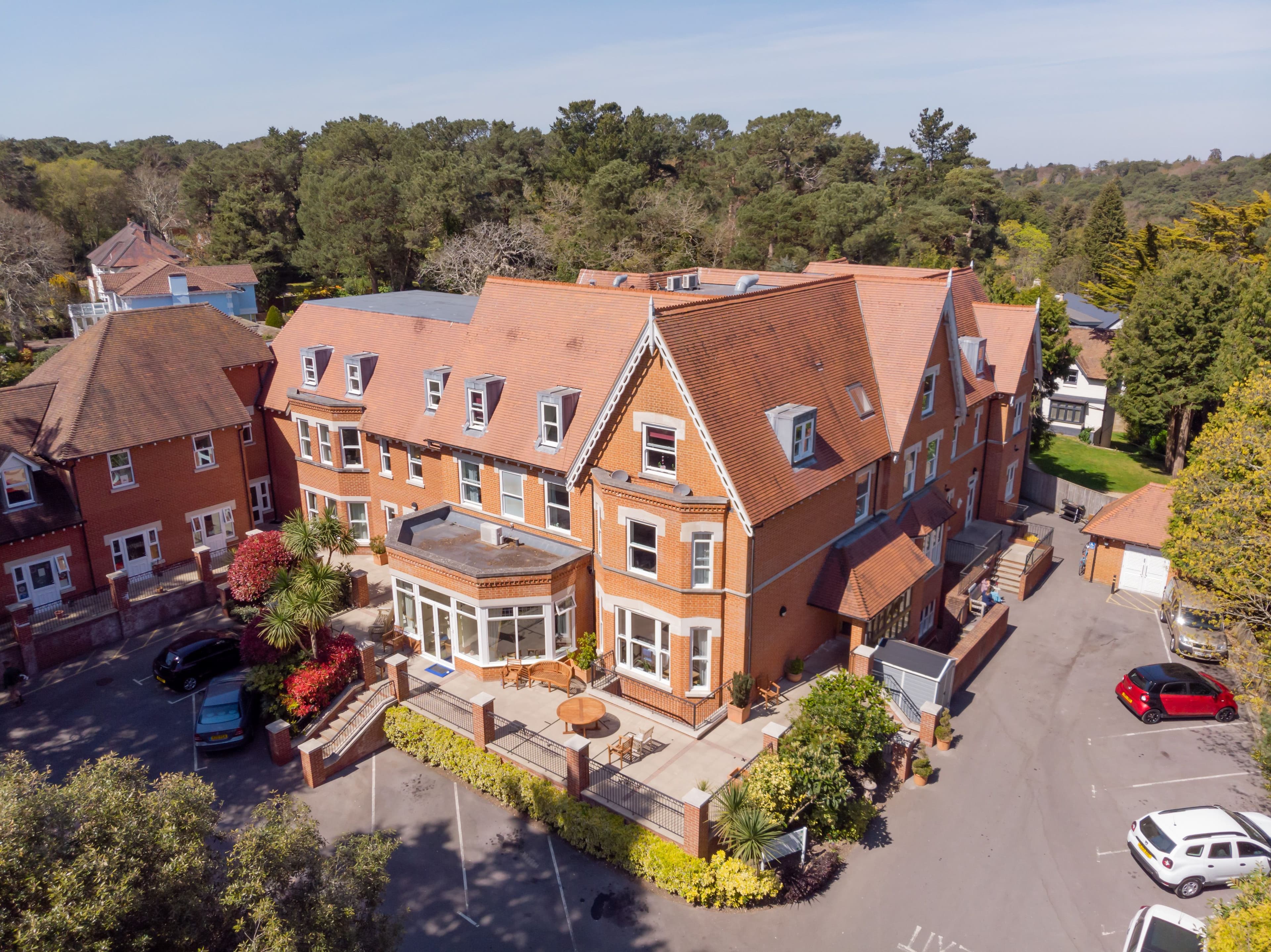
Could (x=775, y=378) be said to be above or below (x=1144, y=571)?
above

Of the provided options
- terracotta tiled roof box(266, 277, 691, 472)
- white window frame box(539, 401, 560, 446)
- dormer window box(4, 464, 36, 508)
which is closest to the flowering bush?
terracotta tiled roof box(266, 277, 691, 472)

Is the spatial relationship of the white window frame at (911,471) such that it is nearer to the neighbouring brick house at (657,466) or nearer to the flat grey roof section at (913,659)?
the neighbouring brick house at (657,466)

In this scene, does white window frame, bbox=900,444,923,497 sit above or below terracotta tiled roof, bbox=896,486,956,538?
above

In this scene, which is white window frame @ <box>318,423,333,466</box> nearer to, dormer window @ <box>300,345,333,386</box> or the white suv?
dormer window @ <box>300,345,333,386</box>

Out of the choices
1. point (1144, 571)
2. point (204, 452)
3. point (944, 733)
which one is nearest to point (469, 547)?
point (204, 452)

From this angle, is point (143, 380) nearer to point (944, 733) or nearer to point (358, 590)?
point (358, 590)

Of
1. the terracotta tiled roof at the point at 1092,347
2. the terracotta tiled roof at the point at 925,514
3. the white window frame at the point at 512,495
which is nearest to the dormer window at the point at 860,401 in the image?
the terracotta tiled roof at the point at 925,514

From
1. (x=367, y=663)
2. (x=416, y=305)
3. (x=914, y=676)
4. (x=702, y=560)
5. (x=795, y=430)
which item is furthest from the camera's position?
(x=416, y=305)
